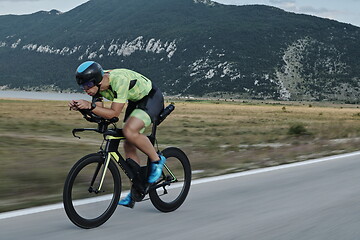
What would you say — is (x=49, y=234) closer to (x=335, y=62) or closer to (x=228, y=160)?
(x=228, y=160)

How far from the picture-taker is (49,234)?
15.8 feet

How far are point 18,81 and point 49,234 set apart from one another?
183m

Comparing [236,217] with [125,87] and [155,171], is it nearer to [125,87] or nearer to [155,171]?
[155,171]

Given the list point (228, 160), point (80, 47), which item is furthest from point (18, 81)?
point (228, 160)

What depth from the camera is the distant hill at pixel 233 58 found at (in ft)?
425

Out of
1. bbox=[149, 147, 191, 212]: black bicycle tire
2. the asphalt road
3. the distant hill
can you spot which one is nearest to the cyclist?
bbox=[149, 147, 191, 212]: black bicycle tire

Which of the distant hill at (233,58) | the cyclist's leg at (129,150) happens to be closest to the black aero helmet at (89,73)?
the cyclist's leg at (129,150)

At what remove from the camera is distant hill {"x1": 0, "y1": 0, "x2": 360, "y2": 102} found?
130 m

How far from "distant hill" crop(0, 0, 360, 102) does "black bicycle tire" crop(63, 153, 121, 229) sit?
120 m

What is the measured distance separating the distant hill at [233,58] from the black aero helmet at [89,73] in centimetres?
12056

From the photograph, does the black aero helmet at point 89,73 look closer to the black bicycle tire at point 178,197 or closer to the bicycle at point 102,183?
the bicycle at point 102,183

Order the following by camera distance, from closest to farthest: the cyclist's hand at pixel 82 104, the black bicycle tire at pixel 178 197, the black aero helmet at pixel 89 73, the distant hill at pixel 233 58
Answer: the cyclist's hand at pixel 82 104 < the black aero helmet at pixel 89 73 < the black bicycle tire at pixel 178 197 < the distant hill at pixel 233 58

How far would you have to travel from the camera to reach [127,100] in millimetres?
5480

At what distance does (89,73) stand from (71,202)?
116 cm
